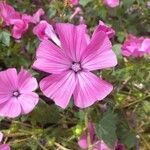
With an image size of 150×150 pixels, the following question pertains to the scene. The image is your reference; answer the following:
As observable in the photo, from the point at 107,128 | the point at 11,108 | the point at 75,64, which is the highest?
the point at 75,64

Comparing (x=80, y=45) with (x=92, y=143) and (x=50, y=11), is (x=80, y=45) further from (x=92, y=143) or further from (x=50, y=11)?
(x=50, y=11)

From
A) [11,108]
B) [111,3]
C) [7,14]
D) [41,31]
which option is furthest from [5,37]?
[111,3]

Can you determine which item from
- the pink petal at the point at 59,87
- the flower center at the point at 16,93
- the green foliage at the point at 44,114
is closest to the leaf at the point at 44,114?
the green foliage at the point at 44,114

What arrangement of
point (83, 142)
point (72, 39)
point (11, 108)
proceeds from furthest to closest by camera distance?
point (83, 142), point (11, 108), point (72, 39)

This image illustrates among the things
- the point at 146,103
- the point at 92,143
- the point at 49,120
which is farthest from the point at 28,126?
the point at 146,103

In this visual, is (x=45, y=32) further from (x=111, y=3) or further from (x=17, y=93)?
(x=111, y=3)

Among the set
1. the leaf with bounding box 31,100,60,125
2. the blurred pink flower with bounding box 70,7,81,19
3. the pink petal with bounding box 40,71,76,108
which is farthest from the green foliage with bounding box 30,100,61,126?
the blurred pink flower with bounding box 70,7,81,19

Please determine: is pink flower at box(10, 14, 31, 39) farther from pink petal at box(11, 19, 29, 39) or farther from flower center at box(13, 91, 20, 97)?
flower center at box(13, 91, 20, 97)
